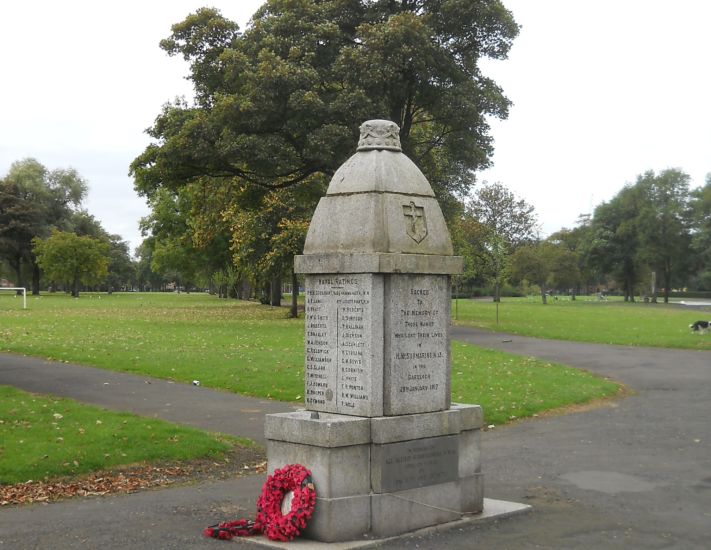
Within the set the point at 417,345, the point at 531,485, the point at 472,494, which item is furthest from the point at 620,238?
the point at 417,345

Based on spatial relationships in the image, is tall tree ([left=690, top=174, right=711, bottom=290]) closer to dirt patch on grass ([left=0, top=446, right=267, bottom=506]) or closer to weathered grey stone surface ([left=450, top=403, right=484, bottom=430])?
dirt patch on grass ([left=0, top=446, right=267, bottom=506])

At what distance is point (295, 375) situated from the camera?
18812 mm

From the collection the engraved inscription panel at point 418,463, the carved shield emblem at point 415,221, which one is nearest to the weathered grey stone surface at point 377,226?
the carved shield emblem at point 415,221

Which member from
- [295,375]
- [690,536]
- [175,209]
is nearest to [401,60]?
[295,375]

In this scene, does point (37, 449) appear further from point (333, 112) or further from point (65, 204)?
point (65, 204)

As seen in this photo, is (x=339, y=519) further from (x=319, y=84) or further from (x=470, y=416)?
(x=319, y=84)

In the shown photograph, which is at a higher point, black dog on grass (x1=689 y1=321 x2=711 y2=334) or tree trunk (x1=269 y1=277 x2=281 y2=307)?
tree trunk (x1=269 y1=277 x2=281 y2=307)

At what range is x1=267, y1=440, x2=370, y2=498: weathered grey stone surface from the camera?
288 inches

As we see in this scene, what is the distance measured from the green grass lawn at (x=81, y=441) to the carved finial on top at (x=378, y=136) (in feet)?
16.8

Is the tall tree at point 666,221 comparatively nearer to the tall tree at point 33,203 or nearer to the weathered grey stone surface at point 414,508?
the tall tree at point 33,203

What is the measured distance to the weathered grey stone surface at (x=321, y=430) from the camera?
24.0 feet

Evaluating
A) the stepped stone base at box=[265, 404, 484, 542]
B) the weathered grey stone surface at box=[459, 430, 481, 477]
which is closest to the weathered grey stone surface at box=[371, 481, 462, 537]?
the stepped stone base at box=[265, 404, 484, 542]

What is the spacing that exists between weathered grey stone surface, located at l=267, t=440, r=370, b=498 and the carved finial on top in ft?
9.51

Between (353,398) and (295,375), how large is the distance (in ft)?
36.8
